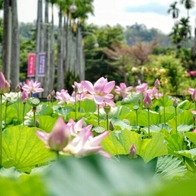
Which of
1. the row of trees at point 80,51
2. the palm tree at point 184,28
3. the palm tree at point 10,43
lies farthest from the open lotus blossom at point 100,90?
the palm tree at point 184,28

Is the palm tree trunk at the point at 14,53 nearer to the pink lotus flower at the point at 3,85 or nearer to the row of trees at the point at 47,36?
the row of trees at the point at 47,36

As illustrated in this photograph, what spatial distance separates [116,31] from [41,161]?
163ft

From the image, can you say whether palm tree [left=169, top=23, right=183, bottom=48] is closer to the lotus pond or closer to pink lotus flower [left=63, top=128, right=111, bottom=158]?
the lotus pond

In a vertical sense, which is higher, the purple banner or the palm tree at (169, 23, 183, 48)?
the palm tree at (169, 23, 183, 48)

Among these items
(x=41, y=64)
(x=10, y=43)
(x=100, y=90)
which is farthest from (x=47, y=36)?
(x=100, y=90)

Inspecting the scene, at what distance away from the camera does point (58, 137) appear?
1.78 feet

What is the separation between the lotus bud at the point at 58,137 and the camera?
0.52 metres

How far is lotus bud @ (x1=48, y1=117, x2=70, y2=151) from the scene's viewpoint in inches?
20.7

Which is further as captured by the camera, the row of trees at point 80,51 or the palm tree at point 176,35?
the palm tree at point 176,35

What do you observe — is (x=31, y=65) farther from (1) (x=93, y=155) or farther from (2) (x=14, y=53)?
(1) (x=93, y=155)

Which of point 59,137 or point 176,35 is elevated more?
point 176,35

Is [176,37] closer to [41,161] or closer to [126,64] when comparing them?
[126,64]

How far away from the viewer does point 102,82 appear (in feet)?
4.81

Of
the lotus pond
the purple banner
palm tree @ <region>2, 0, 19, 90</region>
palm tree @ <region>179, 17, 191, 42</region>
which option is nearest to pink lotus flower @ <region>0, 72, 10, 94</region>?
the lotus pond
